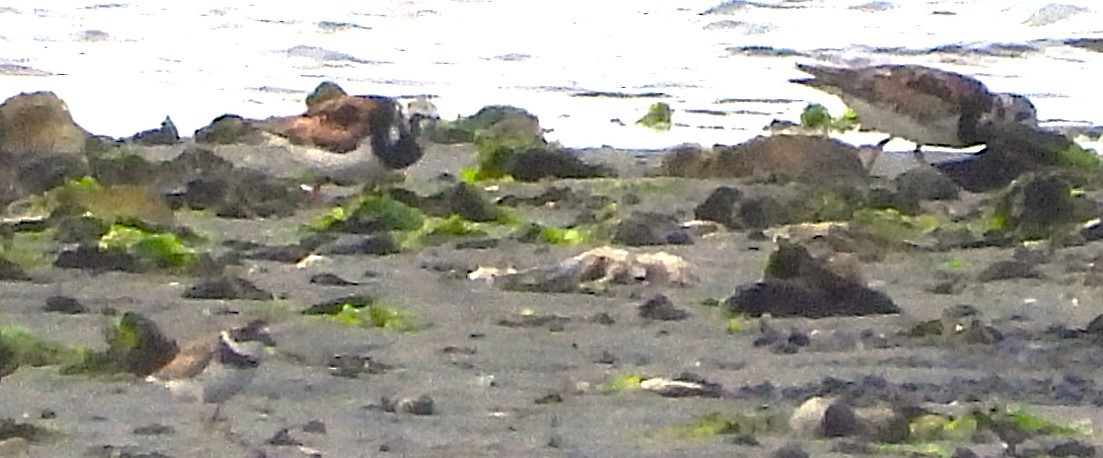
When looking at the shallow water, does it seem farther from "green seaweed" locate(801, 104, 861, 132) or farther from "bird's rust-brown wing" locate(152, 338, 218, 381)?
"bird's rust-brown wing" locate(152, 338, 218, 381)

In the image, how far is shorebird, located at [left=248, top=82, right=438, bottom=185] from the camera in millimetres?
6730

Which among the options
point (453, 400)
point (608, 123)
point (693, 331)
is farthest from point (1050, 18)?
point (453, 400)

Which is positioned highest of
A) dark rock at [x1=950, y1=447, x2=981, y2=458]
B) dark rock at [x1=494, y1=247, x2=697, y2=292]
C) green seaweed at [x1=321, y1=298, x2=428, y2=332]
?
dark rock at [x1=950, y1=447, x2=981, y2=458]

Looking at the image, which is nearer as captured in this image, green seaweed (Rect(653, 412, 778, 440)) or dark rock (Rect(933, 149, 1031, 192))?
green seaweed (Rect(653, 412, 778, 440))

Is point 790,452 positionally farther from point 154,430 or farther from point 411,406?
point 154,430

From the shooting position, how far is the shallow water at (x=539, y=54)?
31.7 feet

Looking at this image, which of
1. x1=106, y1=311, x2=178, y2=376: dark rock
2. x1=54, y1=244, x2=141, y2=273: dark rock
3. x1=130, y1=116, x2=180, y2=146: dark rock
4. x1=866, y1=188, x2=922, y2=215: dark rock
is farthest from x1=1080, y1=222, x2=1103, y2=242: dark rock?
x1=130, y1=116, x2=180, y2=146: dark rock

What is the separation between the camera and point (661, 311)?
4.45 meters

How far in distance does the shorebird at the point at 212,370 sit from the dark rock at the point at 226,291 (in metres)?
0.80

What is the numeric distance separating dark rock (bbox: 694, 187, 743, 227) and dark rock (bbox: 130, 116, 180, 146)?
96.2 inches

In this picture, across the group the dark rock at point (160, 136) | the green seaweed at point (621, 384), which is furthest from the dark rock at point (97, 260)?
the dark rock at point (160, 136)

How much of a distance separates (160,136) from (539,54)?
4.41 m

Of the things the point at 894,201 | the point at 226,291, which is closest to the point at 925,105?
the point at 894,201

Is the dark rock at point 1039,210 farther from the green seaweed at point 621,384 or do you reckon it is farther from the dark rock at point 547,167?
the green seaweed at point 621,384
